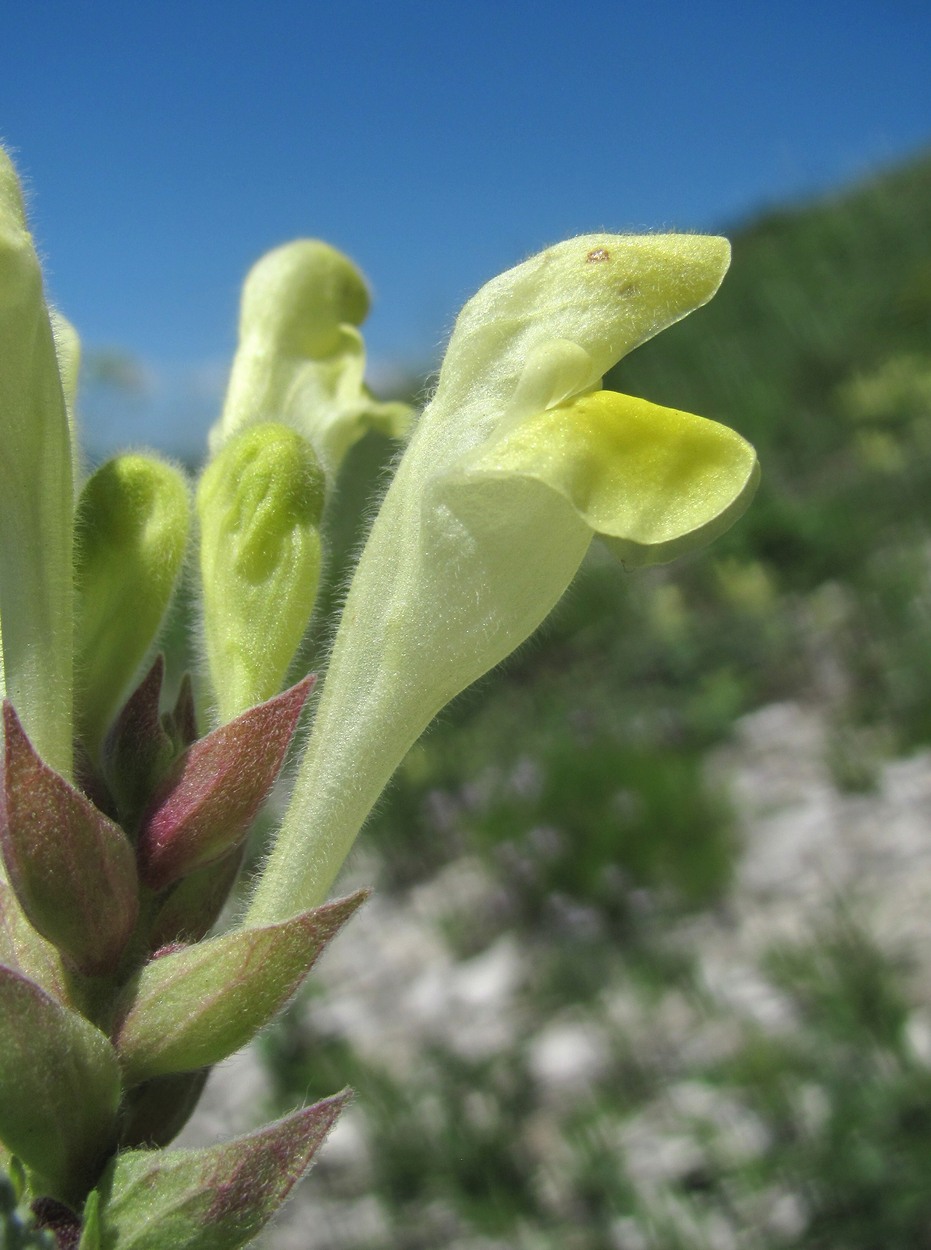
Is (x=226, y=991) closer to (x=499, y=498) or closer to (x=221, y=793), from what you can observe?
(x=221, y=793)

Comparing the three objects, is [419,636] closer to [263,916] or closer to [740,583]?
[263,916]

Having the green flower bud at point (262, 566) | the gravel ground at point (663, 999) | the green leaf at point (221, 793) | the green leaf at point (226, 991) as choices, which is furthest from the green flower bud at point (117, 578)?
the gravel ground at point (663, 999)

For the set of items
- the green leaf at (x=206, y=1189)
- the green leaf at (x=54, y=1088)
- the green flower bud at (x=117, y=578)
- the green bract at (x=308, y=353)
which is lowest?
the green leaf at (x=206, y=1189)

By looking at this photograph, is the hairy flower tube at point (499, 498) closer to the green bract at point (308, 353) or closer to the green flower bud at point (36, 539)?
the green flower bud at point (36, 539)

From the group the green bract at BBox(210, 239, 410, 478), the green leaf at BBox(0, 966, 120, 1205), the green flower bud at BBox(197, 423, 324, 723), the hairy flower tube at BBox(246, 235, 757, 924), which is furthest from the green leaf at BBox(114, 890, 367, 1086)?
the green bract at BBox(210, 239, 410, 478)

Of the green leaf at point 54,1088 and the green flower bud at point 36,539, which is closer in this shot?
the green leaf at point 54,1088

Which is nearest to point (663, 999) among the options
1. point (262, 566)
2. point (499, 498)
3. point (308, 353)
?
point (308, 353)

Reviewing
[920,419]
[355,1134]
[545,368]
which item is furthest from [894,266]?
[545,368]

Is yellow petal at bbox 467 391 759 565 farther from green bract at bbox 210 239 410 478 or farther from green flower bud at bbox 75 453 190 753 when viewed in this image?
green bract at bbox 210 239 410 478
